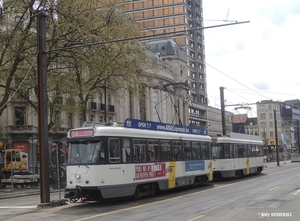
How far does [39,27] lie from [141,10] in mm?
88325

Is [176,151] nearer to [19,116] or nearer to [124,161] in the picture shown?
[124,161]

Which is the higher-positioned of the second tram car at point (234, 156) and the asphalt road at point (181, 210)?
the second tram car at point (234, 156)

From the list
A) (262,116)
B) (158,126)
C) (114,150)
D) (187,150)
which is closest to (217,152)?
(187,150)

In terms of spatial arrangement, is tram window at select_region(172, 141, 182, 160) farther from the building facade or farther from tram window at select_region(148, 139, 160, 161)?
the building facade

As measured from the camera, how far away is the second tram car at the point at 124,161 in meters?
16.7

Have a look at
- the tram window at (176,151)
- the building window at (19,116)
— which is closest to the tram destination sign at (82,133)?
the tram window at (176,151)

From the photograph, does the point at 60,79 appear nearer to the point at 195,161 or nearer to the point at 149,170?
the point at 195,161

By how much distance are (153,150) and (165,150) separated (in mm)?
1270

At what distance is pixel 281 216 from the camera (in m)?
12.7

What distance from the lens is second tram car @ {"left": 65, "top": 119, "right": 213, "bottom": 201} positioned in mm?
16734

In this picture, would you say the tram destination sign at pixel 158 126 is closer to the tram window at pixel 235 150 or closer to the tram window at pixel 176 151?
the tram window at pixel 176 151

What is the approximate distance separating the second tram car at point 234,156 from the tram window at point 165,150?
346 inches

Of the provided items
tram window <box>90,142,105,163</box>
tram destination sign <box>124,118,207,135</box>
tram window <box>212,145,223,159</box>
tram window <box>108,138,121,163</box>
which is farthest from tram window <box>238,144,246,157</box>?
tram window <box>90,142,105,163</box>

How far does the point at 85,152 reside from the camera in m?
17.1
